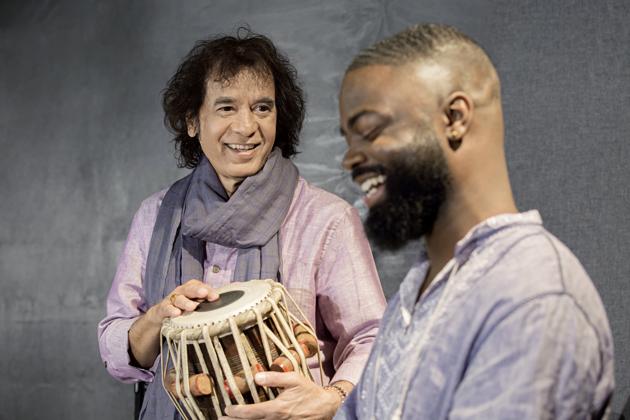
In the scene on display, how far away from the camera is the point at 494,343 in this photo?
0.93 metres

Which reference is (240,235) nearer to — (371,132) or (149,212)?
(149,212)

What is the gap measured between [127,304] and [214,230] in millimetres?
363

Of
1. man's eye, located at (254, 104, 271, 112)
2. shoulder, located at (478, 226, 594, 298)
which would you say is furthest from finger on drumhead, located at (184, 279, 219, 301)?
shoulder, located at (478, 226, 594, 298)

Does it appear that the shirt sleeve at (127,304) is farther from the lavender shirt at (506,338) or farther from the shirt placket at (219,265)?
the lavender shirt at (506,338)

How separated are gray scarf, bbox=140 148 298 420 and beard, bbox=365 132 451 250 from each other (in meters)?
1.01

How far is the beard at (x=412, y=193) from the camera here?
1.08 meters

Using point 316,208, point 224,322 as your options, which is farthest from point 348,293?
point 224,322

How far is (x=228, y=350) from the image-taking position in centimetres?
172

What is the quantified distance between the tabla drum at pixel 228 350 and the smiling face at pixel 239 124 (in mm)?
517

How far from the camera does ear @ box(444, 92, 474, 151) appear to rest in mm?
1075

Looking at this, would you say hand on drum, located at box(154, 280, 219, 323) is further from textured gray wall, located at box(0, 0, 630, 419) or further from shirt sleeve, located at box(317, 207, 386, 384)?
textured gray wall, located at box(0, 0, 630, 419)

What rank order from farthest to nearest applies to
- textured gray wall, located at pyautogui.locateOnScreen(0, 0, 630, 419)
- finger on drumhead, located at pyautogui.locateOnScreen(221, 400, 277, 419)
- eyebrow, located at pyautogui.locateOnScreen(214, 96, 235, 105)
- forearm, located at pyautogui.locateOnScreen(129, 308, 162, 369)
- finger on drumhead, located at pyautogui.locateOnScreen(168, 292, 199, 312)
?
textured gray wall, located at pyautogui.locateOnScreen(0, 0, 630, 419), eyebrow, located at pyautogui.locateOnScreen(214, 96, 235, 105), forearm, located at pyautogui.locateOnScreen(129, 308, 162, 369), finger on drumhead, located at pyautogui.locateOnScreen(168, 292, 199, 312), finger on drumhead, located at pyautogui.locateOnScreen(221, 400, 277, 419)

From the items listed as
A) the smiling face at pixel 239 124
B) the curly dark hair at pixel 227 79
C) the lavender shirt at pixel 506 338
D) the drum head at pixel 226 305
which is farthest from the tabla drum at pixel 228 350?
the curly dark hair at pixel 227 79

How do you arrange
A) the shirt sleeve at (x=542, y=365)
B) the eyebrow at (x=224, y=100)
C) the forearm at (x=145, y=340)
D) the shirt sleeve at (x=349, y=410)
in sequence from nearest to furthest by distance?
the shirt sleeve at (x=542, y=365) → the shirt sleeve at (x=349, y=410) → the forearm at (x=145, y=340) → the eyebrow at (x=224, y=100)
